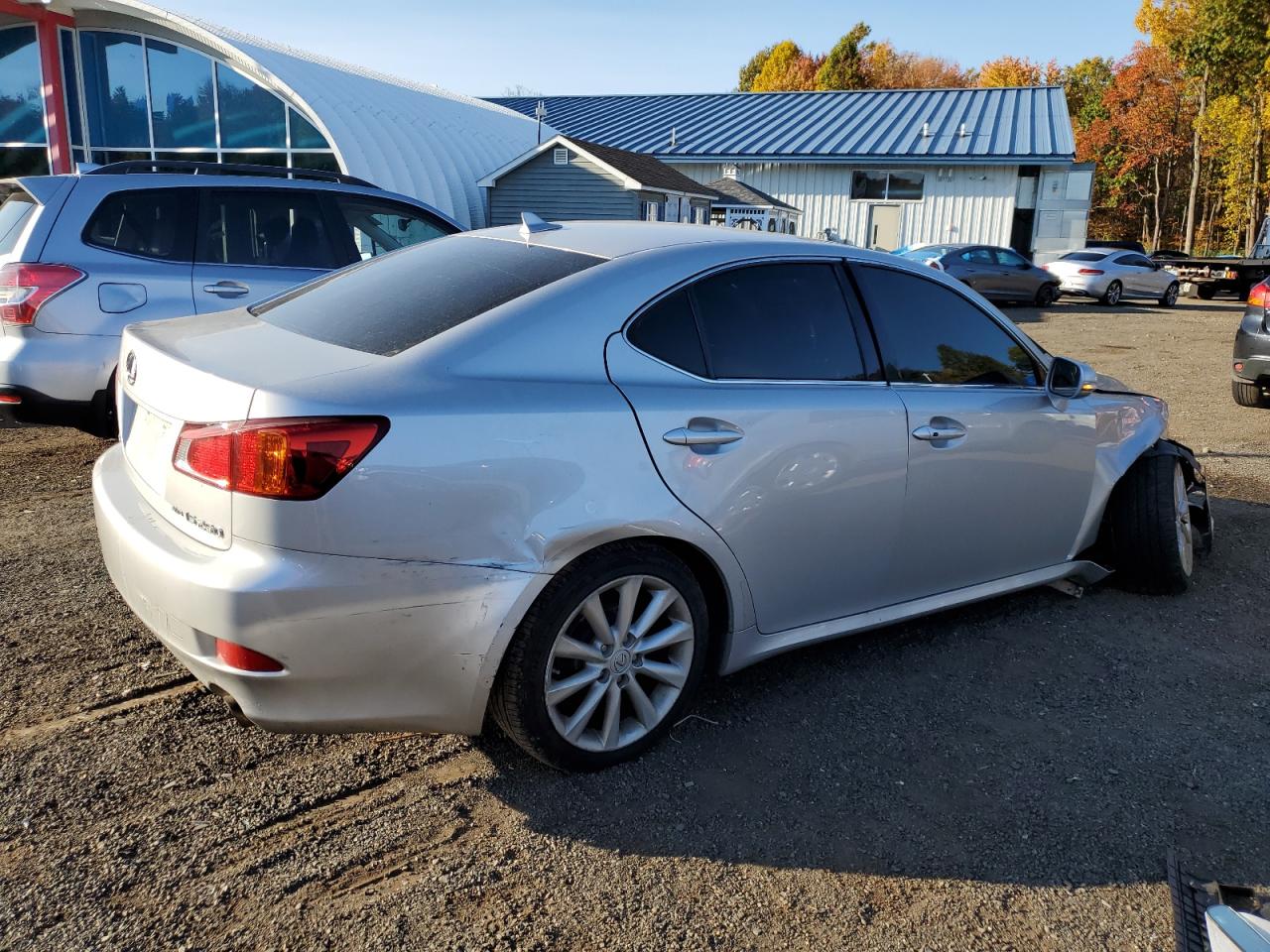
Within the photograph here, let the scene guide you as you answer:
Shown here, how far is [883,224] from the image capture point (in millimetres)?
32375

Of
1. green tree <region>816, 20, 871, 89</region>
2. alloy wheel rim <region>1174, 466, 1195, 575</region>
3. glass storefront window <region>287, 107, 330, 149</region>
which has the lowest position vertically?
alloy wheel rim <region>1174, 466, 1195, 575</region>

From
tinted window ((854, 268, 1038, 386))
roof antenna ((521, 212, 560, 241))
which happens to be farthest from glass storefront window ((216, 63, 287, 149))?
tinted window ((854, 268, 1038, 386))

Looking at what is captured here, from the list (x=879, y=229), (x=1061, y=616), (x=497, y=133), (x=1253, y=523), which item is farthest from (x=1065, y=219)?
(x=1061, y=616)

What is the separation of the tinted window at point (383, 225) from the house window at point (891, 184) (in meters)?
27.2

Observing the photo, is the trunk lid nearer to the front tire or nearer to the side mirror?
the front tire

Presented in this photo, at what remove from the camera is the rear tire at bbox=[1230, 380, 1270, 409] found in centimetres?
1038

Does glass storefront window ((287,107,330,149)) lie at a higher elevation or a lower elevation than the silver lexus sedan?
higher

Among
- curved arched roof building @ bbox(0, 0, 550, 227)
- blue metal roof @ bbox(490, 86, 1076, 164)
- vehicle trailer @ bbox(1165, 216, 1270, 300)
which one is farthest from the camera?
blue metal roof @ bbox(490, 86, 1076, 164)

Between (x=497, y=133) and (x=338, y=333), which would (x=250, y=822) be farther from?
(x=497, y=133)

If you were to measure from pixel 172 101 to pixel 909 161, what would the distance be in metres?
21.0

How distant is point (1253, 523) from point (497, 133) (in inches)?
964

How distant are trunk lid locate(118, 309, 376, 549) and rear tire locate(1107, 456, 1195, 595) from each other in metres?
3.60

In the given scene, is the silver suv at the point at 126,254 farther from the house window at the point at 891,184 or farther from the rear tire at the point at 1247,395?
the house window at the point at 891,184

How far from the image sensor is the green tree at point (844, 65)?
61469 millimetres
